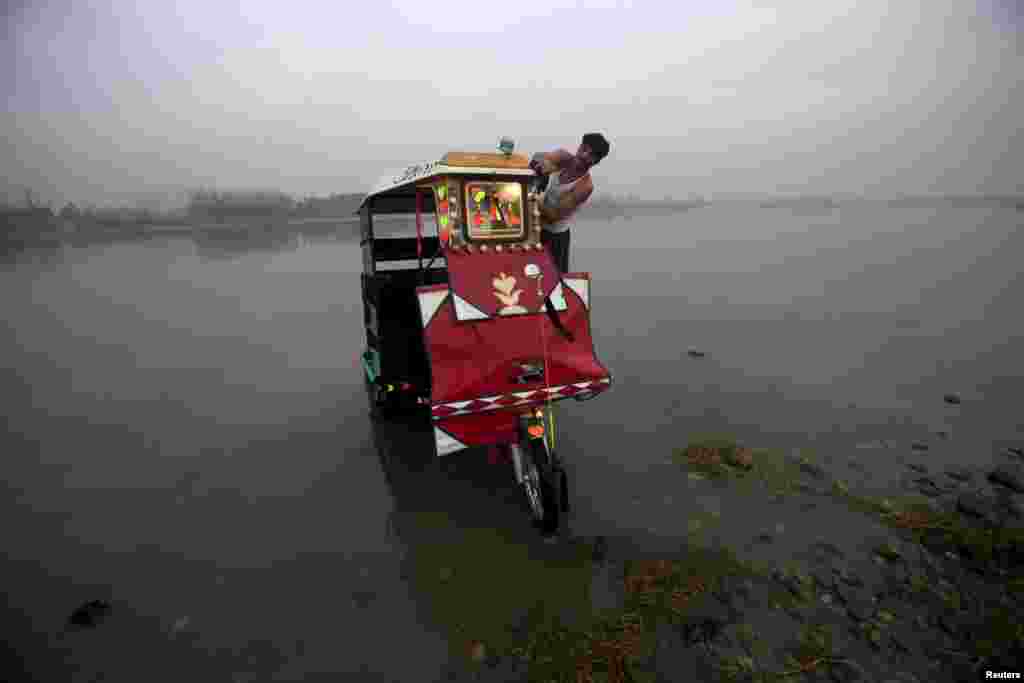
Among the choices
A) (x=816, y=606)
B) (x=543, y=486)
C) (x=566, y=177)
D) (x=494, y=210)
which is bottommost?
(x=816, y=606)

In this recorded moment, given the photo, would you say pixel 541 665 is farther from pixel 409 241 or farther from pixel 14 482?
pixel 14 482

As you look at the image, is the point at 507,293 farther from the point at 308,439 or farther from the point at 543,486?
the point at 308,439

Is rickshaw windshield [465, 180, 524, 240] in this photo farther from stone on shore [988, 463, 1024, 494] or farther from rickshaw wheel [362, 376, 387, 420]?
stone on shore [988, 463, 1024, 494]

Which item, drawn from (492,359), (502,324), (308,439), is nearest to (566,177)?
(502,324)

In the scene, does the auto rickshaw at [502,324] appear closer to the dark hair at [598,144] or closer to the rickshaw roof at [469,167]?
the rickshaw roof at [469,167]

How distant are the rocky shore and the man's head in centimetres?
411

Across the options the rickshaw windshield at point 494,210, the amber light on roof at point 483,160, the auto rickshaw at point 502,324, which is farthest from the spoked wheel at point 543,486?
the amber light on roof at point 483,160

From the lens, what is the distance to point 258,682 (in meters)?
3.12

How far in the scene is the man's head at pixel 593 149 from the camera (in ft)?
16.7

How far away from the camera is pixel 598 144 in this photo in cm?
510

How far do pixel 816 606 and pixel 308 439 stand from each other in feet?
20.1

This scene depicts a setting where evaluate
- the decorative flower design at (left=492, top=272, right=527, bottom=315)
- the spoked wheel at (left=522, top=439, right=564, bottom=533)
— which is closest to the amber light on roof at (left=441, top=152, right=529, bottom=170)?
the decorative flower design at (left=492, top=272, right=527, bottom=315)

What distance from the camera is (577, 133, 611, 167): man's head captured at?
5.10 meters

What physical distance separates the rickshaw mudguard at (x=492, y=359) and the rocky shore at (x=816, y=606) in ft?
4.94
